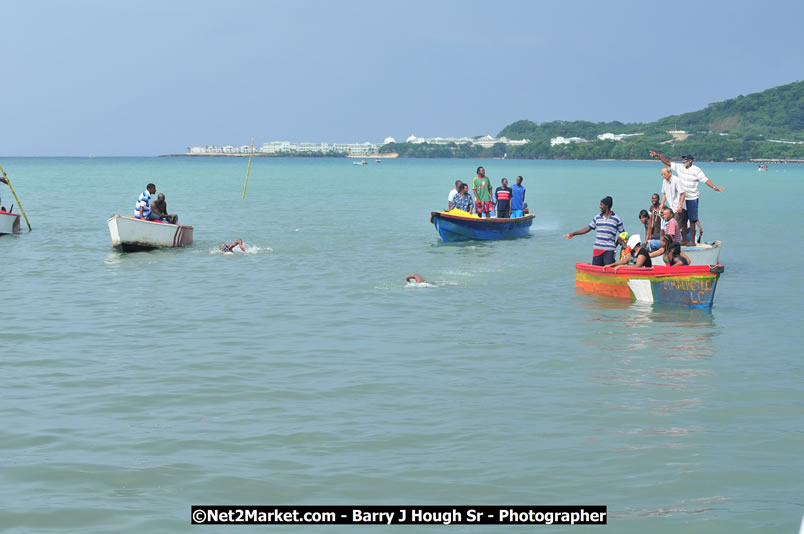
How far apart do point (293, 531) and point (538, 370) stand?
561 centimetres

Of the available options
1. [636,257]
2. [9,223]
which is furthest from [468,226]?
[9,223]

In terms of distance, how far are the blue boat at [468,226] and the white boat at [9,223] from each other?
14.3m

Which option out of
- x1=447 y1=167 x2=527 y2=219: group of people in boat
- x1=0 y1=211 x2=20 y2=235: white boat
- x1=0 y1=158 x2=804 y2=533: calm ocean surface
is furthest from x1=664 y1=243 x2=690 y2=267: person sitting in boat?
x1=0 y1=211 x2=20 y2=235: white boat

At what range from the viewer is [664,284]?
16719 millimetres

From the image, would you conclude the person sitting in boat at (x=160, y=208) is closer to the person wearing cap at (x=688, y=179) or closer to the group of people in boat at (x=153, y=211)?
the group of people in boat at (x=153, y=211)

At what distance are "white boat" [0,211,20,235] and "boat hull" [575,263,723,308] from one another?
2097 cm

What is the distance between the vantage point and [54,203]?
54.8m

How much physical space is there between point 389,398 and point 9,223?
78.9 ft

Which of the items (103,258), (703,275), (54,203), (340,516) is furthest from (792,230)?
(54,203)

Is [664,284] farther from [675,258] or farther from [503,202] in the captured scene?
[503,202]

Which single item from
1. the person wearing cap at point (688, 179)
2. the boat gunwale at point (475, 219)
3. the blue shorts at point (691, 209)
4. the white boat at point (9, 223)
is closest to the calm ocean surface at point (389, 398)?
the blue shorts at point (691, 209)

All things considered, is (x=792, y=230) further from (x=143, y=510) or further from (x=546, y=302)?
(x=143, y=510)

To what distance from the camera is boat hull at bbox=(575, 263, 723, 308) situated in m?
16.4

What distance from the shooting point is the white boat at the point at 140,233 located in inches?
992
